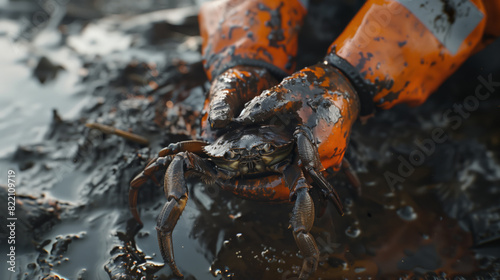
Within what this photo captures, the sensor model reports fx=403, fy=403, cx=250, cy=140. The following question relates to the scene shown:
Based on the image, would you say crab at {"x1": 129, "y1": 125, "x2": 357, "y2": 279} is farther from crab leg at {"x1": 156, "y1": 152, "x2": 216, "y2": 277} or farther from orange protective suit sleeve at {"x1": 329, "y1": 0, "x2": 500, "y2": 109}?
orange protective suit sleeve at {"x1": 329, "y1": 0, "x2": 500, "y2": 109}

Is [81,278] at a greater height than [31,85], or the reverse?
[31,85]

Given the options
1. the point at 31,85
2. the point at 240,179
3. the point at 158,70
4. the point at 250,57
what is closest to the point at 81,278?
the point at 240,179

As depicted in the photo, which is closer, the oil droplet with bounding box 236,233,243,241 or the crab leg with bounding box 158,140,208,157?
the crab leg with bounding box 158,140,208,157

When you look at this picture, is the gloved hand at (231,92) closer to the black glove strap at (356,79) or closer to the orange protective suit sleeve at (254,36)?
the orange protective suit sleeve at (254,36)

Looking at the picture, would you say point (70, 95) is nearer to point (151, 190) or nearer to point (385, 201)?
point (151, 190)

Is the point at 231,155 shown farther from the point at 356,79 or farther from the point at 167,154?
the point at 356,79

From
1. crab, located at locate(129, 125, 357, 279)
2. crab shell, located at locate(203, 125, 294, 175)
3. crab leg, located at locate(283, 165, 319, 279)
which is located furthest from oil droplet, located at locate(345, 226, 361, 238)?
crab shell, located at locate(203, 125, 294, 175)

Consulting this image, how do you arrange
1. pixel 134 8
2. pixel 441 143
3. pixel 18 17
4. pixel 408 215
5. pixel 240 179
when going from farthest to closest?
pixel 134 8
pixel 18 17
pixel 441 143
pixel 408 215
pixel 240 179

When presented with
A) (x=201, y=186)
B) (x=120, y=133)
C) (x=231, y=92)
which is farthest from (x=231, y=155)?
(x=120, y=133)
